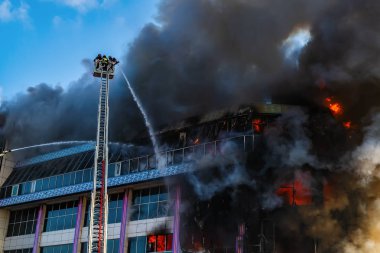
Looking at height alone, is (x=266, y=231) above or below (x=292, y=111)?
below

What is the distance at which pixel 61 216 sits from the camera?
154 ft

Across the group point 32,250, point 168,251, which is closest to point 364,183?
point 168,251

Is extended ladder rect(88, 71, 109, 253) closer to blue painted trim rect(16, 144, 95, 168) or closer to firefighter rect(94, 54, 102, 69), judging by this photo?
firefighter rect(94, 54, 102, 69)

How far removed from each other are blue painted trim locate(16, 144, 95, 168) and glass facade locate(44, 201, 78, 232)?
4.87 m

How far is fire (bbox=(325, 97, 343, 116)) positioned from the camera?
36625mm

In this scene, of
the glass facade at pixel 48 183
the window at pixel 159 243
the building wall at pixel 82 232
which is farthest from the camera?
the glass facade at pixel 48 183

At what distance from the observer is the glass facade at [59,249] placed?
147 ft

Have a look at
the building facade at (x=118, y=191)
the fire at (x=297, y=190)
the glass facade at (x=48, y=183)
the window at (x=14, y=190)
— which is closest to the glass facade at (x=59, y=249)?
the building facade at (x=118, y=191)

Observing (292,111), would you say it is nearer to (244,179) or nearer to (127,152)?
(244,179)

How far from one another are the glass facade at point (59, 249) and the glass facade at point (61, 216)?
153cm

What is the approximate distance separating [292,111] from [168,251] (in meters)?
13.4

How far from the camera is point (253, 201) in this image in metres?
34.8

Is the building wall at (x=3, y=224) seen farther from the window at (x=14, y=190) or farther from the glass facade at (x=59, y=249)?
the glass facade at (x=59, y=249)

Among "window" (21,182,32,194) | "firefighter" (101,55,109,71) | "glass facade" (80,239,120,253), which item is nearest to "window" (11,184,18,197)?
"window" (21,182,32,194)
